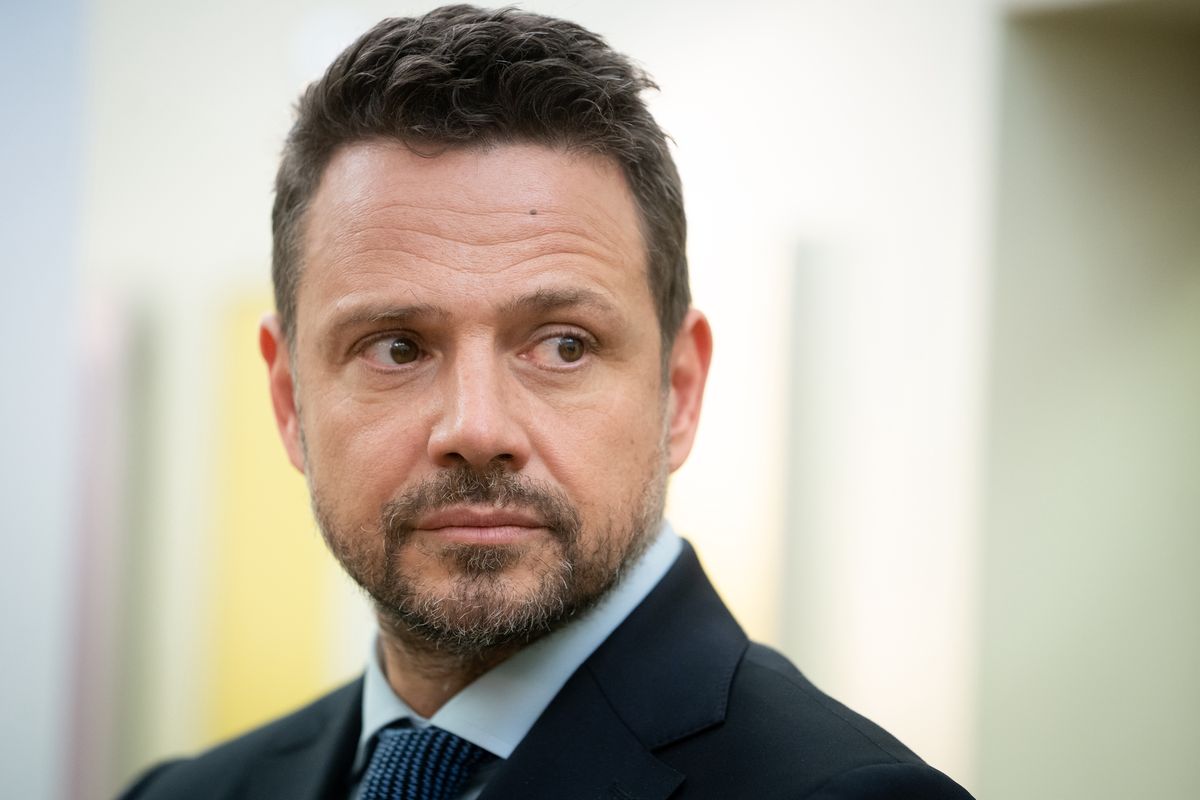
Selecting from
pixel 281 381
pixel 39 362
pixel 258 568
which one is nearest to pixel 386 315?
pixel 281 381

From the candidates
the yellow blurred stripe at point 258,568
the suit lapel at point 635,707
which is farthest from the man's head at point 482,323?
the yellow blurred stripe at point 258,568

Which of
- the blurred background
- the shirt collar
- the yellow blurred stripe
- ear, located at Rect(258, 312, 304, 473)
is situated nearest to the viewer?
the shirt collar

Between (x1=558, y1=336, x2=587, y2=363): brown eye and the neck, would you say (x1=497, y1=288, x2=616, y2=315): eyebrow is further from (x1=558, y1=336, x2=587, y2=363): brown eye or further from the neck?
the neck

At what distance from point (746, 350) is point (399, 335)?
192cm

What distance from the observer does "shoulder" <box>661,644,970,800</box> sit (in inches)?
71.7

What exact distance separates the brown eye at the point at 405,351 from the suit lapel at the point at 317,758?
79cm

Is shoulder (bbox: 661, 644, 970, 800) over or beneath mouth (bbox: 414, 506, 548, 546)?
beneath

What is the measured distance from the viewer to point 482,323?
6.93 ft

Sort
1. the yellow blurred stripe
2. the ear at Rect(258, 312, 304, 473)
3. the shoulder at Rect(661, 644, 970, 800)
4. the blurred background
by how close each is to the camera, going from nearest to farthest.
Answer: the shoulder at Rect(661, 644, 970, 800), the ear at Rect(258, 312, 304, 473), the blurred background, the yellow blurred stripe

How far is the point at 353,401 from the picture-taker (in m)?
2.22

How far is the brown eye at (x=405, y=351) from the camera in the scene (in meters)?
2.19

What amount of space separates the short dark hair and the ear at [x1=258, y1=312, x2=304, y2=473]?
0.42ft

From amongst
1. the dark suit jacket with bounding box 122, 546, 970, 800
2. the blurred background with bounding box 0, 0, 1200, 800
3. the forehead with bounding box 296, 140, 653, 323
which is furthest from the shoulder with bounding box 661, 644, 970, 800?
the blurred background with bounding box 0, 0, 1200, 800

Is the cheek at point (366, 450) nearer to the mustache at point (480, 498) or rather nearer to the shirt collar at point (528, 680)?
the mustache at point (480, 498)
